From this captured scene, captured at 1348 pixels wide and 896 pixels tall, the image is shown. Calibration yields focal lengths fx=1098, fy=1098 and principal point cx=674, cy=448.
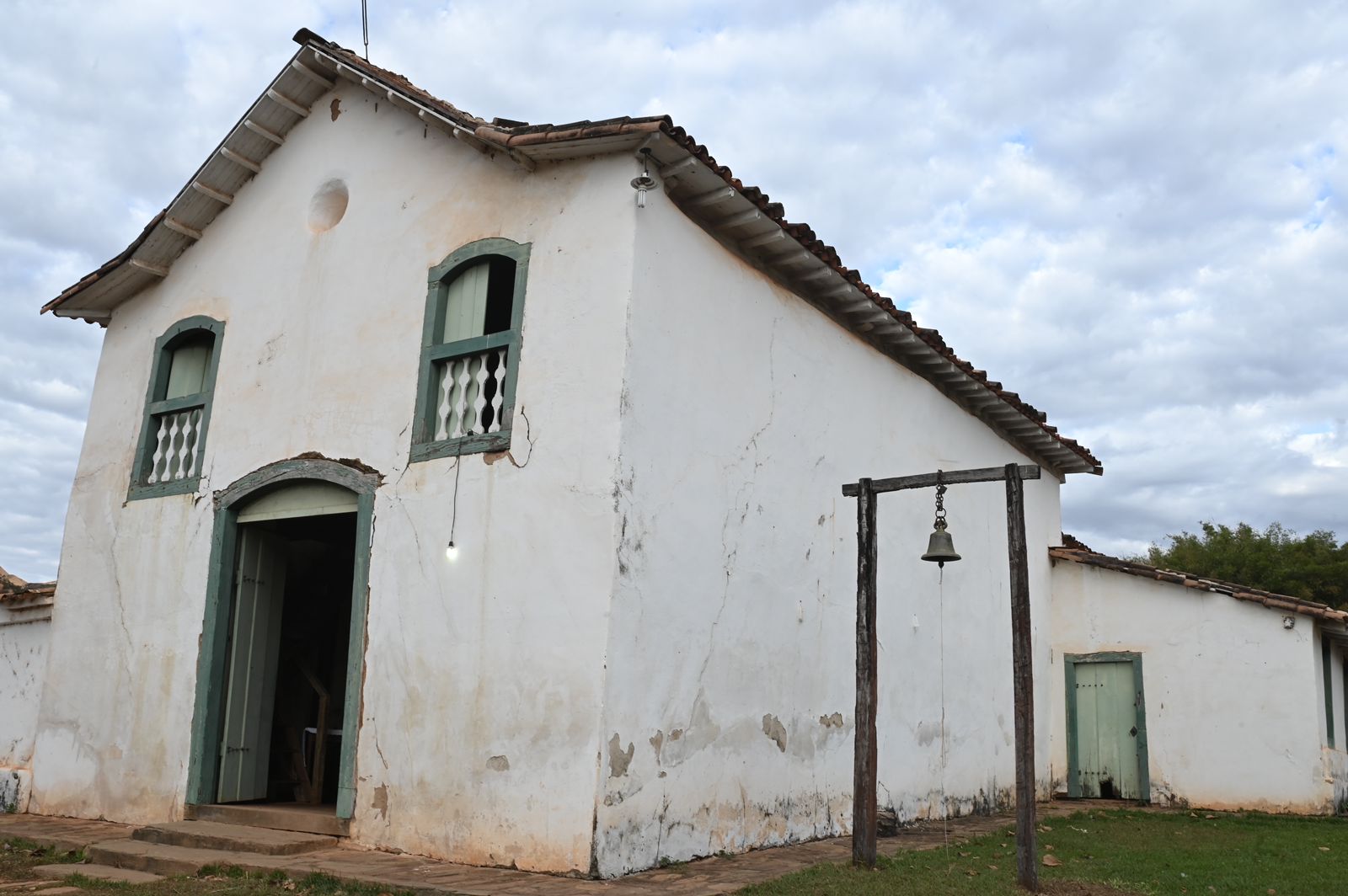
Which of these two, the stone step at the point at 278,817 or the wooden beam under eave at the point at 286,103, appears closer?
the stone step at the point at 278,817

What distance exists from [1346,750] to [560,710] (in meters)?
11.8

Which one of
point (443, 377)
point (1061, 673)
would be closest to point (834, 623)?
point (443, 377)

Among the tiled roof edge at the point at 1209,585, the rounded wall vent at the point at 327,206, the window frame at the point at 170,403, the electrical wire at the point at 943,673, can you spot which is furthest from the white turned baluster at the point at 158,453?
the tiled roof edge at the point at 1209,585

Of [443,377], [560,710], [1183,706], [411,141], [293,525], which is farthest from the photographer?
[1183,706]

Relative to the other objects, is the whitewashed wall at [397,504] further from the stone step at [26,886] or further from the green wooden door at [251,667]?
the stone step at [26,886]

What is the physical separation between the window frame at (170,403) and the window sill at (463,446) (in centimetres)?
277

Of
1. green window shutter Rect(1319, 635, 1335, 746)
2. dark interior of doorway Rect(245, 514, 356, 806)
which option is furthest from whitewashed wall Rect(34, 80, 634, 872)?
green window shutter Rect(1319, 635, 1335, 746)

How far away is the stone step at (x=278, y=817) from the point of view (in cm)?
815

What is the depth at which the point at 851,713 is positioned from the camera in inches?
380

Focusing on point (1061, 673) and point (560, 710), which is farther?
point (1061, 673)

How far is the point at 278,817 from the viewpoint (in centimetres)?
855

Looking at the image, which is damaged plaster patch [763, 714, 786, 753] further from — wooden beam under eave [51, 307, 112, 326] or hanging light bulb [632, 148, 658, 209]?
wooden beam under eave [51, 307, 112, 326]

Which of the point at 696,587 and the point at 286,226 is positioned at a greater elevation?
the point at 286,226

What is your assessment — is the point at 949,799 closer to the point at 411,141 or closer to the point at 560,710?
the point at 560,710
